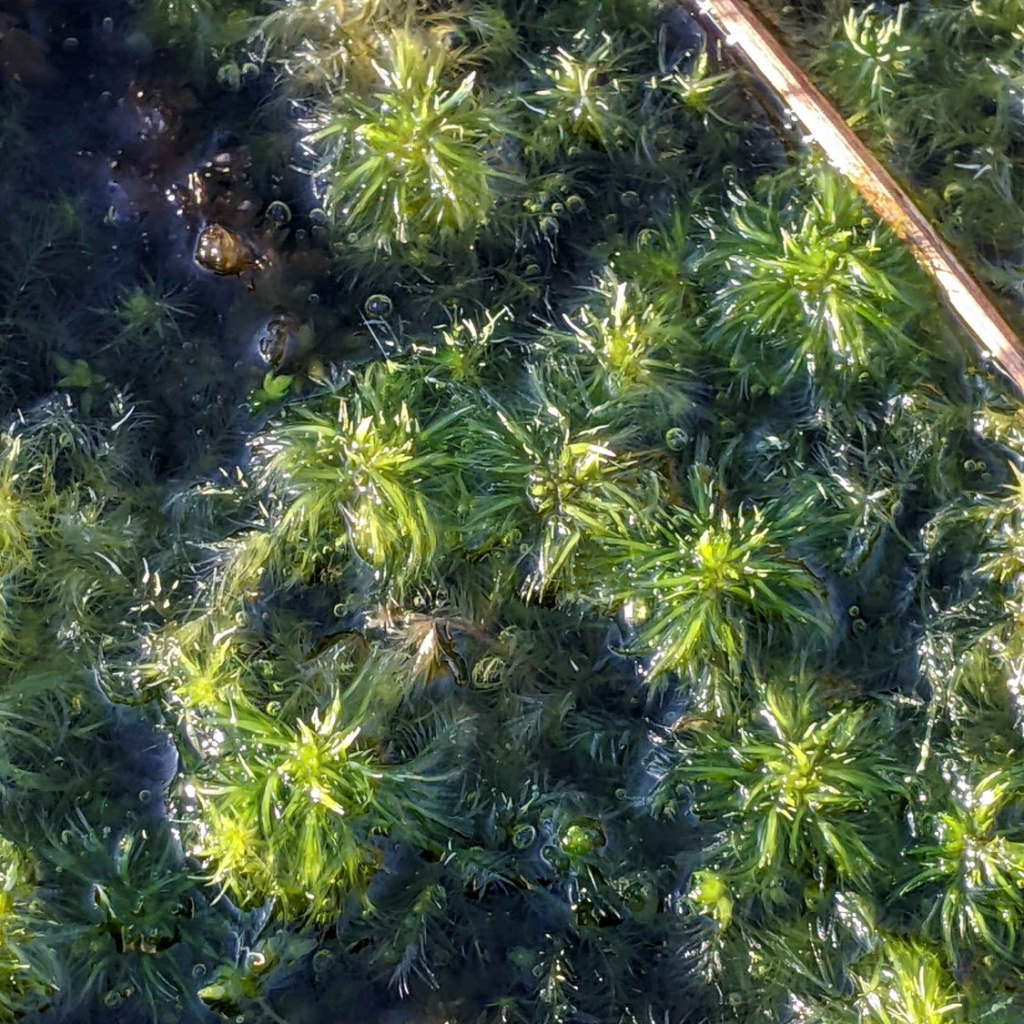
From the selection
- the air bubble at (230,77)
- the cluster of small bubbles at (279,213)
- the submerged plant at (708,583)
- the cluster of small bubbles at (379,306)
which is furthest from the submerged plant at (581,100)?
the submerged plant at (708,583)

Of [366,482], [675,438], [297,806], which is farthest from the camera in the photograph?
[675,438]

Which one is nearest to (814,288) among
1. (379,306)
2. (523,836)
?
(379,306)

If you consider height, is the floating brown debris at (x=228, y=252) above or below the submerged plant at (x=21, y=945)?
above

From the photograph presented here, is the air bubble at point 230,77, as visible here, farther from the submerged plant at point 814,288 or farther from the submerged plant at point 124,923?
the submerged plant at point 124,923

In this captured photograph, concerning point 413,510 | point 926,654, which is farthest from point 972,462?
point 413,510

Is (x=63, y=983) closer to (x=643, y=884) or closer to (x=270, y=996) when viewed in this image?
(x=270, y=996)

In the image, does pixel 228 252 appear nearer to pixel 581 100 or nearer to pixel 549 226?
pixel 549 226
